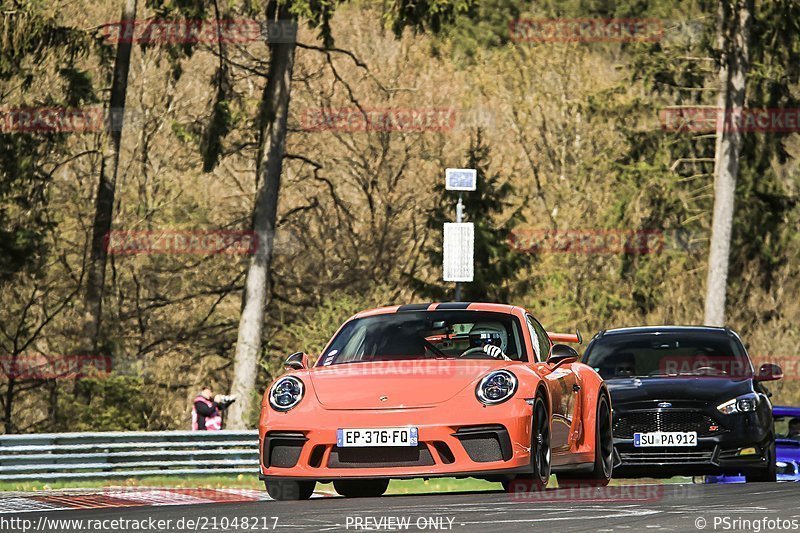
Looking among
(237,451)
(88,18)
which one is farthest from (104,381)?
(237,451)

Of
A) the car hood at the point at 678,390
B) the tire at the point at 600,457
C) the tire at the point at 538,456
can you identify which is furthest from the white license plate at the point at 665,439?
the tire at the point at 538,456

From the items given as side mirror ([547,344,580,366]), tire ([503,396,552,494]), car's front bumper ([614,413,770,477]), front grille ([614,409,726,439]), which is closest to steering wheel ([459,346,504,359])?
side mirror ([547,344,580,366])

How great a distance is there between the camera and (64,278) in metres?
38.0

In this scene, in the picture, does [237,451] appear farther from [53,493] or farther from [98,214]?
[98,214]

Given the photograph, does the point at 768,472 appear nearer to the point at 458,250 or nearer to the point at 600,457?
the point at 600,457

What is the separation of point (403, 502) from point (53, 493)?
6452 mm

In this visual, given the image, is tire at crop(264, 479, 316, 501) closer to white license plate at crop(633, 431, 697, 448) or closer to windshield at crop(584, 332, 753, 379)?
white license plate at crop(633, 431, 697, 448)

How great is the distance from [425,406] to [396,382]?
1.26 feet

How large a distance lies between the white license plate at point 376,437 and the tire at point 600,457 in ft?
8.60

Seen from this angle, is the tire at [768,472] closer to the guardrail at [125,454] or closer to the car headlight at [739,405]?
the car headlight at [739,405]

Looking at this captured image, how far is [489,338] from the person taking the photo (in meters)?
12.3

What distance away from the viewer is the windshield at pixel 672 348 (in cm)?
1602

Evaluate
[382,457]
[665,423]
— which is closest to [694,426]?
[665,423]

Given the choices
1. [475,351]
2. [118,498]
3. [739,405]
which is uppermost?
[475,351]
